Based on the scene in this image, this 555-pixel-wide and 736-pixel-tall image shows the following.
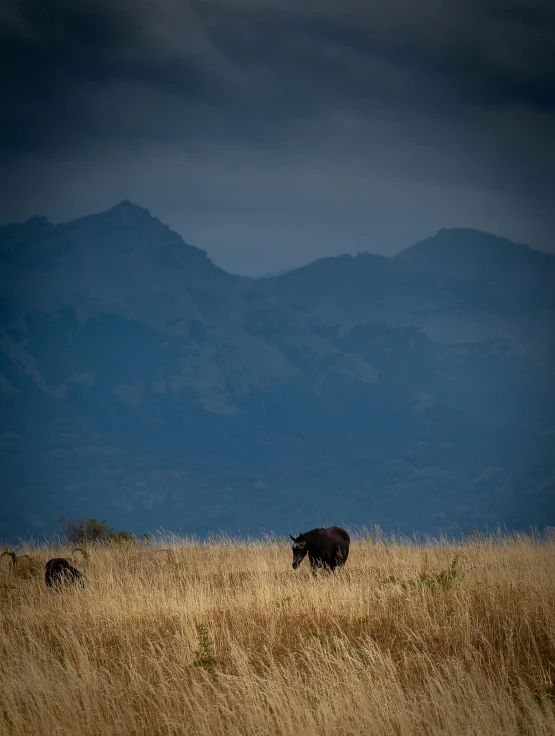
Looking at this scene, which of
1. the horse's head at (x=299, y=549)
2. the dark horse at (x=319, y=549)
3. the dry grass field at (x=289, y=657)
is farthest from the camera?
the dark horse at (x=319, y=549)

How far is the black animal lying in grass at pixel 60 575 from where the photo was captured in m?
15.8

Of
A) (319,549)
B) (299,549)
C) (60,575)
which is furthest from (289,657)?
(60,575)

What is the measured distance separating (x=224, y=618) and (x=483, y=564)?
752 cm

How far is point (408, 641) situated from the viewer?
10242 millimetres

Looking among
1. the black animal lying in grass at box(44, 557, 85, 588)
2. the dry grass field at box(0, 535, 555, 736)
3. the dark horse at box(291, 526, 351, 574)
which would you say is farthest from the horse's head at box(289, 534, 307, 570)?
the black animal lying in grass at box(44, 557, 85, 588)

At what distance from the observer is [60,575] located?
1590cm

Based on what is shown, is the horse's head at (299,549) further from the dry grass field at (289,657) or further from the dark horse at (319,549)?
the dry grass field at (289,657)

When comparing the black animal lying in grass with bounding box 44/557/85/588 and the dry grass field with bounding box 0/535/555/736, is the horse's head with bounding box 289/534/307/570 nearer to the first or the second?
the dry grass field with bounding box 0/535/555/736

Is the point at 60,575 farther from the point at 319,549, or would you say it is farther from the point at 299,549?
the point at 319,549

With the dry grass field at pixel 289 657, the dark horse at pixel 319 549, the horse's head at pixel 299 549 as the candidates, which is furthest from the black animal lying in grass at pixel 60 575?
the dark horse at pixel 319 549

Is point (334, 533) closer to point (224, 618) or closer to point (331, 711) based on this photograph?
point (224, 618)

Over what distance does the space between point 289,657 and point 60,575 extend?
7988 millimetres

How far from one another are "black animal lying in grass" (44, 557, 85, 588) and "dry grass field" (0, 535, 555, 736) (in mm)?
338

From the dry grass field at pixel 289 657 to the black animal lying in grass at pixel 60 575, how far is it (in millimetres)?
338
